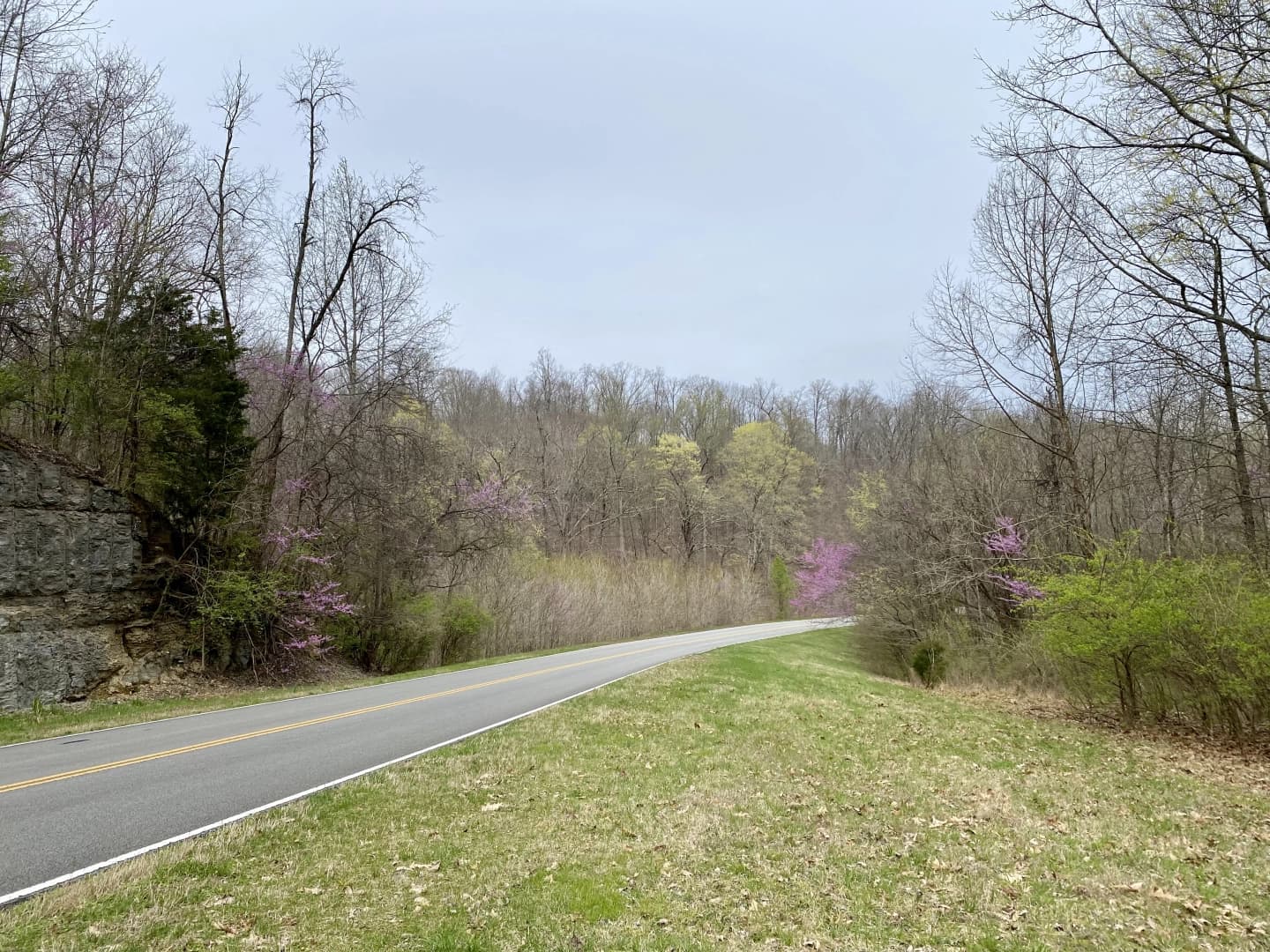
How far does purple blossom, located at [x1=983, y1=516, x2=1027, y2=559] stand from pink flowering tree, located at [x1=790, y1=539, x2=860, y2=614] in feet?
26.1

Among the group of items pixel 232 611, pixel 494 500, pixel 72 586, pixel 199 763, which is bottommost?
pixel 199 763

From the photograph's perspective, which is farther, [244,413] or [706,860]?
[244,413]

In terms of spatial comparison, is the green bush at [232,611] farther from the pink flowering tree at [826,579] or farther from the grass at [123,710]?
the pink flowering tree at [826,579]

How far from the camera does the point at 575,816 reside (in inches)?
274

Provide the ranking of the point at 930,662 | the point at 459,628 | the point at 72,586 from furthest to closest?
1. the point at 459,628
2. the point at 930,662
3. the point at 72,586

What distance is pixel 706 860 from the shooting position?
19.4 ft

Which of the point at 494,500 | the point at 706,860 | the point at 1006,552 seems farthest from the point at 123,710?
the point at 1006,552

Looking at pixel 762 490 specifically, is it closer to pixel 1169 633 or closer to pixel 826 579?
pixel 826 579

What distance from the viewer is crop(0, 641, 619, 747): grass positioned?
11438mm

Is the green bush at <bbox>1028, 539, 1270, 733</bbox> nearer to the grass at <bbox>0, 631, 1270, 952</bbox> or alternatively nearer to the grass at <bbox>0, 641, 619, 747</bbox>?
the grass at <bbox>0, 631, 1270, 952</bbox>

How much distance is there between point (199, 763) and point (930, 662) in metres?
20.6

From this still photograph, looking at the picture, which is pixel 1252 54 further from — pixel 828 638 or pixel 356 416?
pixel 828 638

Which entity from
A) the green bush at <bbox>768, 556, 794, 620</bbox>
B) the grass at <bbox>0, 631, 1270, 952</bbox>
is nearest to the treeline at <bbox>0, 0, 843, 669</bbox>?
the grass at <bbox>0, 631, 1270, 952</bbox>

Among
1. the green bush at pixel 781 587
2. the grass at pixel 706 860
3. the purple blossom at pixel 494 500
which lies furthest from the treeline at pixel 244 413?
the green bush at pixel 781 587
